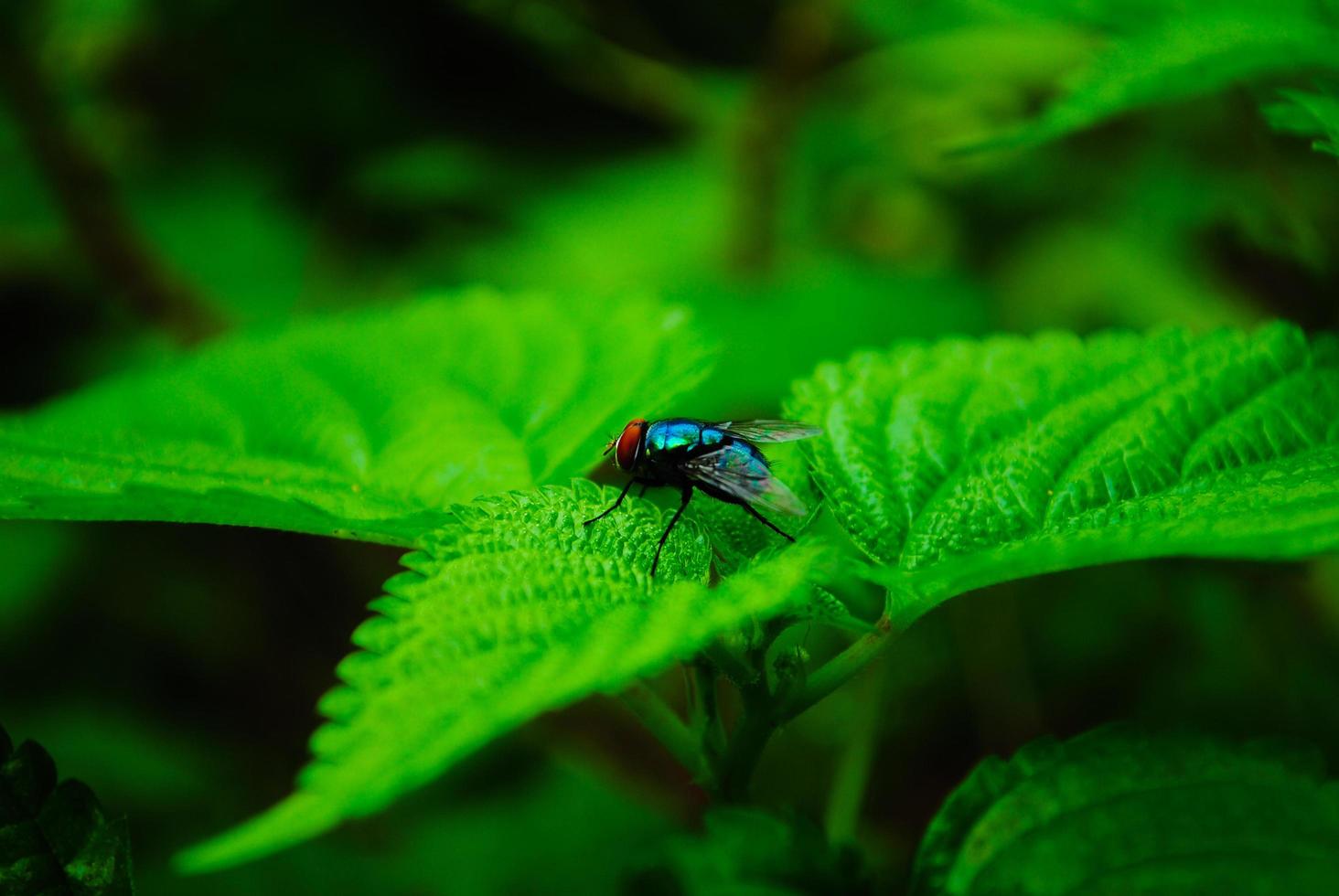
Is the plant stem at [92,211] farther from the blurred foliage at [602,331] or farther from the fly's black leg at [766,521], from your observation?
the fly's black leg at [766,521]

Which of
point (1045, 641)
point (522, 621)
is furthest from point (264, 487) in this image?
point (1045, 641)

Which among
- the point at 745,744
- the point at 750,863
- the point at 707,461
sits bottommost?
the point at 750,863

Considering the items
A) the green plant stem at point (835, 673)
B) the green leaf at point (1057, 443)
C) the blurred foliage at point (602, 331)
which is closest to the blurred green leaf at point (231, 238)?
the blurred foliage at point (602, 331)

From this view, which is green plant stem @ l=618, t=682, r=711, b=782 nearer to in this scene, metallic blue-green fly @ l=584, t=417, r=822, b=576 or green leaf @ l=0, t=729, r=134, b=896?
metallic blue-green fly @ l=584, t=417, r=822, b=576

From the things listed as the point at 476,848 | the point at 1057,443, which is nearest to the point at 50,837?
the point at 1057,443

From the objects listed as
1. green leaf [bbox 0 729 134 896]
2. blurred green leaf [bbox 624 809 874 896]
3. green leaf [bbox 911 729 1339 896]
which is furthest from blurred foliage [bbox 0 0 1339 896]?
green leaf [bbox 0 729 134 896]

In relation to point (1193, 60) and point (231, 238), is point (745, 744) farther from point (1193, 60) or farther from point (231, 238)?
point (231, 238)

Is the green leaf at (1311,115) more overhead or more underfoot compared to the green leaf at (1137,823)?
more overhead

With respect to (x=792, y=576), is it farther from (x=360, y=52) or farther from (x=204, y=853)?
(x=360, y=52)
